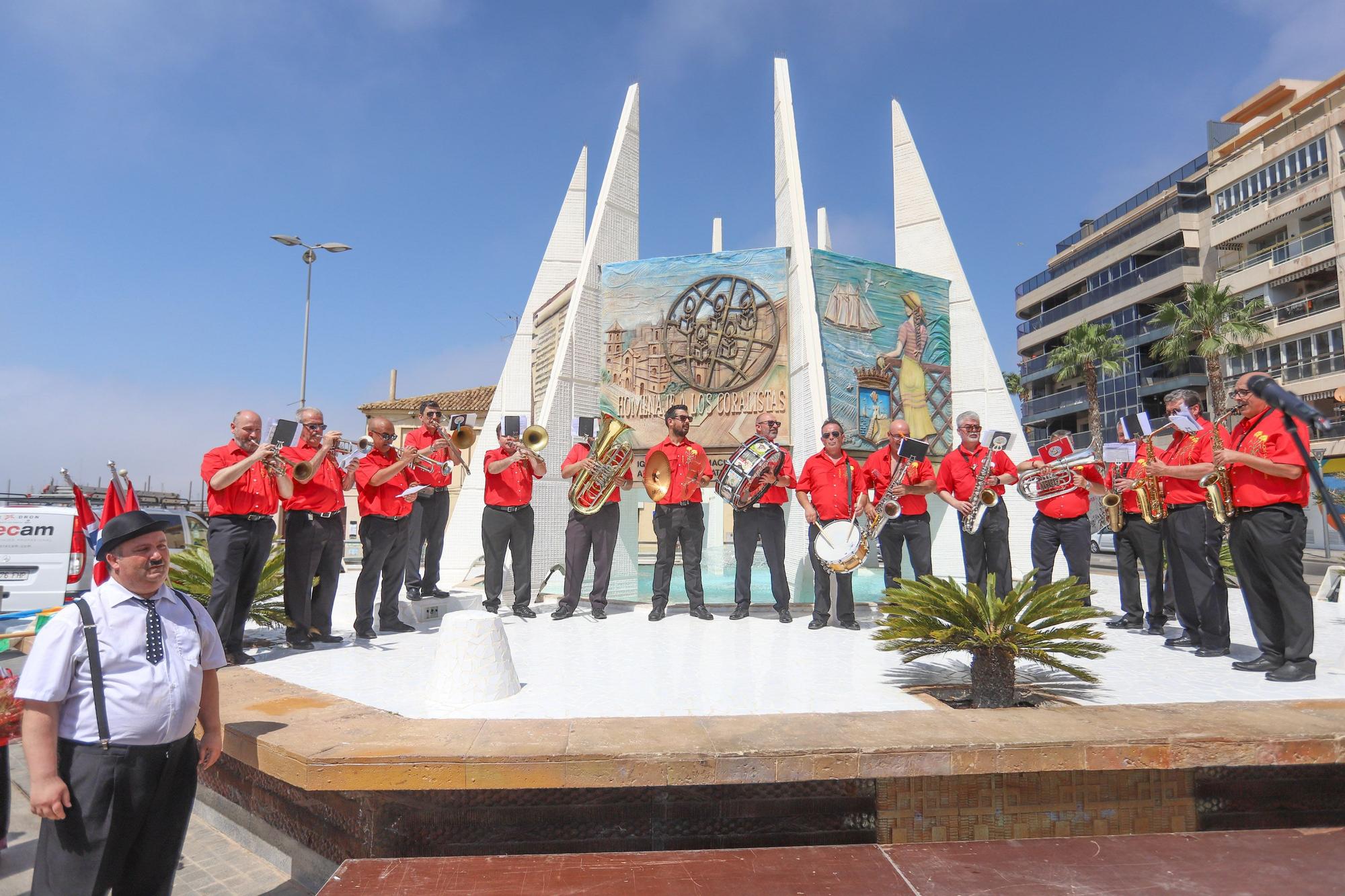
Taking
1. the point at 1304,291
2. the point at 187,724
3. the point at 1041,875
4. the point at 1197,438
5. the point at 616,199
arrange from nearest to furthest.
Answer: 1. the point at 187,724
2. the point at 1041,875
3. the point at 1197,438
4. the point at 616,199
5. the point at 1304,291

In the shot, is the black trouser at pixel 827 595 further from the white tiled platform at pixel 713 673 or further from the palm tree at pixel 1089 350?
the palm tree at pixel 1089 350

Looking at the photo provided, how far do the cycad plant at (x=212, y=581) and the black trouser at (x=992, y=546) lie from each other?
244 inches

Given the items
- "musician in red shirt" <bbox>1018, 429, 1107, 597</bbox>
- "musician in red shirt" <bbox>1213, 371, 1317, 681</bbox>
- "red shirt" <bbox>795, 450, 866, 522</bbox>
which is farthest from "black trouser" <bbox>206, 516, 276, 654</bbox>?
"musician in red shirt" <bbox>1018, 429, 1107, 597</bbox>

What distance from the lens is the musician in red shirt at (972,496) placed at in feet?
24.1

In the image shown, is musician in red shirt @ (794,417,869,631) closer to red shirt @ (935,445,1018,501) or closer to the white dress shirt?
red shirt @ (935,445,1018,501)

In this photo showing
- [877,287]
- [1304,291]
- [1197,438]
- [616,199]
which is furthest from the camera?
[1304,291]

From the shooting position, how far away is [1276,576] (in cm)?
491

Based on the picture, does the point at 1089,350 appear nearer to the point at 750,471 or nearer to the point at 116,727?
the point at 750,471

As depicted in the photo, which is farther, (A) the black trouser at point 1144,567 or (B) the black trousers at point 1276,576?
(A) the black trouser at point 1144,567

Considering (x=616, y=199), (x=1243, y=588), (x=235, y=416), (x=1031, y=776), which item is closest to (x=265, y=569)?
(x=235, y=416)

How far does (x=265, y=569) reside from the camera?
22.0 feet

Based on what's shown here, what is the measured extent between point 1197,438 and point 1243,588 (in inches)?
53.3

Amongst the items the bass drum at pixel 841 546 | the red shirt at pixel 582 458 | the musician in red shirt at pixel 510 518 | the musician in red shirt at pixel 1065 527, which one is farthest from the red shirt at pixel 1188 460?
the musician in red shirt at pixel 510 518

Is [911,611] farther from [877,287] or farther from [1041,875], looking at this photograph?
[877,287]
